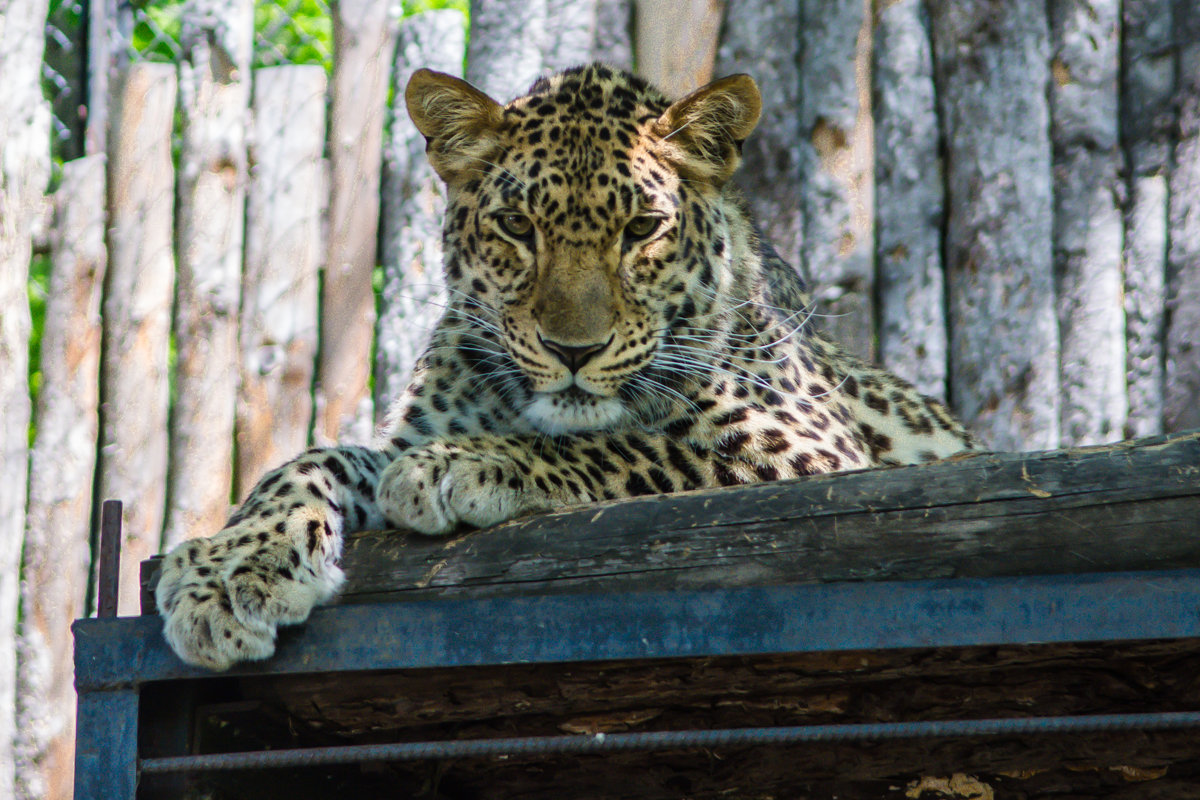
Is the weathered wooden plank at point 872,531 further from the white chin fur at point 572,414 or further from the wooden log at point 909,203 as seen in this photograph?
the wooden log at point 909,203

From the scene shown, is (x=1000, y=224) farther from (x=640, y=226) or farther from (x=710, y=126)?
(x=640, y=226)

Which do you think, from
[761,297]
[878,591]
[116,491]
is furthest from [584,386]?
[116,491]

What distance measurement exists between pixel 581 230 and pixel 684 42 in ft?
7.73

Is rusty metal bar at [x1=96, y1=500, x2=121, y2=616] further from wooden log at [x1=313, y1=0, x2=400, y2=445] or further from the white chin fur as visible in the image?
wooden log at [x1=313, y1=0, x2=400, y2=445]

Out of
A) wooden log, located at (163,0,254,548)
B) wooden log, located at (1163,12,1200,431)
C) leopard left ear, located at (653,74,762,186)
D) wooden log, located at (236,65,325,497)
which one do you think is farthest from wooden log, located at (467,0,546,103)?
wooden log, located at (1163,12,1200,431)

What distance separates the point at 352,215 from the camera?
598cm

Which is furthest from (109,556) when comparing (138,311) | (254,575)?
(138,311)

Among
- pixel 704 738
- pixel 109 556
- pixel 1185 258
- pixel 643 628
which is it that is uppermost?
pixel 1185 258

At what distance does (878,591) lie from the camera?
254cm

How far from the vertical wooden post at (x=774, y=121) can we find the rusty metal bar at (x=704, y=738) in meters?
3.39

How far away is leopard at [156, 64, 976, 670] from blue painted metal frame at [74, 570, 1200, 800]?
37 centimetres

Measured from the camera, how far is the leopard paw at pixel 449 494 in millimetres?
3000

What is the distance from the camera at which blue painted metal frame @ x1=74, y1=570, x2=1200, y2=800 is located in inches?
95.7

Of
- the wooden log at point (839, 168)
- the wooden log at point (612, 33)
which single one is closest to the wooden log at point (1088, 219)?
the wooden log at point (839, 168)
